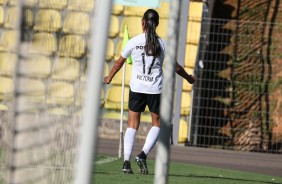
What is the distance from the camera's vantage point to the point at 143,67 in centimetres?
1342

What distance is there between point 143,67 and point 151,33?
44 cm

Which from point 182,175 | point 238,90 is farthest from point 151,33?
point 238,90

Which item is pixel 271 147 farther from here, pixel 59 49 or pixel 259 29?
pixel 59 49

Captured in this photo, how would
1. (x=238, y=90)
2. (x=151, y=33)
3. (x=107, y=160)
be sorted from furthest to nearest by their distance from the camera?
(x=238, y=90), (x=107, y=160), (x=151, y=33)

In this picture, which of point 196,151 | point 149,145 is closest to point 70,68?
point 149,145

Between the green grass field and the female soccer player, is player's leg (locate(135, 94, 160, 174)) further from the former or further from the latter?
the green grass field

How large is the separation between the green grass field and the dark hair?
4.80 feet

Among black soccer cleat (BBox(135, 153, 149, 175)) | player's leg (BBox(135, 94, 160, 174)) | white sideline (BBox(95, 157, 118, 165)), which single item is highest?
player's leg (BBox(135, 94, 160, 174))

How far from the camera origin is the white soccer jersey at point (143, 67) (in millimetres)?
13398

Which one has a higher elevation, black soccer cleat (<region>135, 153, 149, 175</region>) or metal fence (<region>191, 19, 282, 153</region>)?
A: metal fence (<region>191, 19, 282, 153</region>)

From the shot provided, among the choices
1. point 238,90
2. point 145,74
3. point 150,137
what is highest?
point 145,74

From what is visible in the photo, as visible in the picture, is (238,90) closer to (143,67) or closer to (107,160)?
(107,160)

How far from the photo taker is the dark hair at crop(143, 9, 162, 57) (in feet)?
43.4

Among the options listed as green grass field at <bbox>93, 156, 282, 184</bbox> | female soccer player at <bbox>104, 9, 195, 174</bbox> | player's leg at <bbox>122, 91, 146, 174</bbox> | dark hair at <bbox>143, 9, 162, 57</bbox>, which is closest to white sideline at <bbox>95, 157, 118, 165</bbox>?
green grass field at <bbox>93, 156, 282, 184</bbox>
